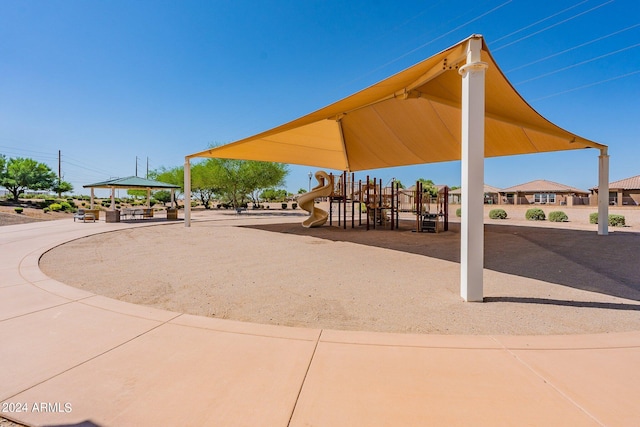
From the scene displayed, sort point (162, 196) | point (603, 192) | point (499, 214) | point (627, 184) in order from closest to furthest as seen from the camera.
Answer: point (603, 192) → point (499, 214) → point (627, 184) → point (162, 196)

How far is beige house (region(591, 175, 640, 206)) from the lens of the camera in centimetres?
3039

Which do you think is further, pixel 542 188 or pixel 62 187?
pixel 62 187

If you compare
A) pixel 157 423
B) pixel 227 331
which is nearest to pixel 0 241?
pixel 227 331

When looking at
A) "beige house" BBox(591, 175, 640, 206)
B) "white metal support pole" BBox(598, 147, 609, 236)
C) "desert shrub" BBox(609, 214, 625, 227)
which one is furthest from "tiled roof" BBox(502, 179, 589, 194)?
"white metal support pole" BBox(598, 147, 609, 236)

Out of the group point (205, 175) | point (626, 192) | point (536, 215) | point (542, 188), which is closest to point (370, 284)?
point (536, 215)

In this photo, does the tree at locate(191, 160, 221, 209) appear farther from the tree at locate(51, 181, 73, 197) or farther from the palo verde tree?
the tree at locate(51, 181, 73, 197)

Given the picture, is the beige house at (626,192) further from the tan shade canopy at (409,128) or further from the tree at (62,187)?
the tree at (62,187)

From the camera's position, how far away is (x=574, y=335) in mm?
3061

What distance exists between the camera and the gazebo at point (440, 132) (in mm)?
4168

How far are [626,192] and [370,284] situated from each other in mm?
40443

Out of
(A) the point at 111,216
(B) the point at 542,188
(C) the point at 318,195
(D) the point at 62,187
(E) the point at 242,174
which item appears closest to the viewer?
(C) the point at 318,195

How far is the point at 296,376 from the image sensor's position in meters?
2.32

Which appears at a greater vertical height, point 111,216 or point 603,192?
point 603,192

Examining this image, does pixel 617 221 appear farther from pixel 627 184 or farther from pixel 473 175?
pixel 627 184
